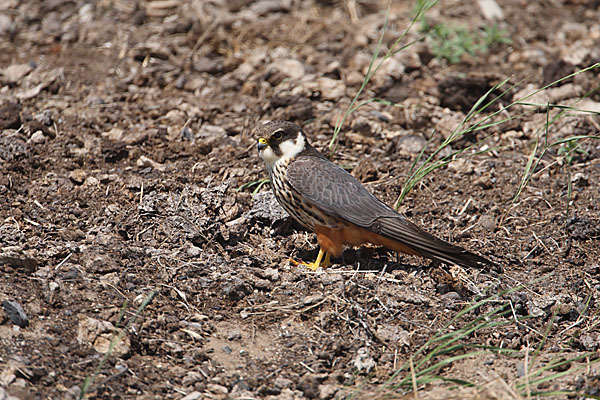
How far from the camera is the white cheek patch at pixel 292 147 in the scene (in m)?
4.58

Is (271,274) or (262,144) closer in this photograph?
(271,274)

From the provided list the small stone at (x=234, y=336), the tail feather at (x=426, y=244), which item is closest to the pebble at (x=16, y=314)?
the small stone at (x=234, y=336)

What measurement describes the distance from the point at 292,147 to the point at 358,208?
2.19ft

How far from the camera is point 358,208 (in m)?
4.29

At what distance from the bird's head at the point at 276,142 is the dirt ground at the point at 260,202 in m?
0.34

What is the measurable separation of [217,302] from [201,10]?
4.10 metres

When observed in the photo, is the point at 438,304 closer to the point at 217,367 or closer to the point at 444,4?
the point at 217,367

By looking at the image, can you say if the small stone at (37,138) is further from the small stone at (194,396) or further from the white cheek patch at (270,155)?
the small stone at (194,396)

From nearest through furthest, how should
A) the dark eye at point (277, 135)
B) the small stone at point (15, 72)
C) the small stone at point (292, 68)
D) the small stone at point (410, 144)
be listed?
the dark eye at point (277, 135), the small stone at point (410, 144), the small stone at point (15, 72), the small stone at point (292, 68)

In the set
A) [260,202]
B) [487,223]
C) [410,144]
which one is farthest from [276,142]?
[487,223]

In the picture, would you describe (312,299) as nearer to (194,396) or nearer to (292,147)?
(194,396)

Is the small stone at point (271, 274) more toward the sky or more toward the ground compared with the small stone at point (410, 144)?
more toward the sky

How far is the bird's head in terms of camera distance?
4562mm

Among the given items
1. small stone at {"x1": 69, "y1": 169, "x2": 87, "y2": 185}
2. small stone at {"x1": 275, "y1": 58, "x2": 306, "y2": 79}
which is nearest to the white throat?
small stone at {"x1": 69, "y1": 169, "x2": 87, "y2": 185}
